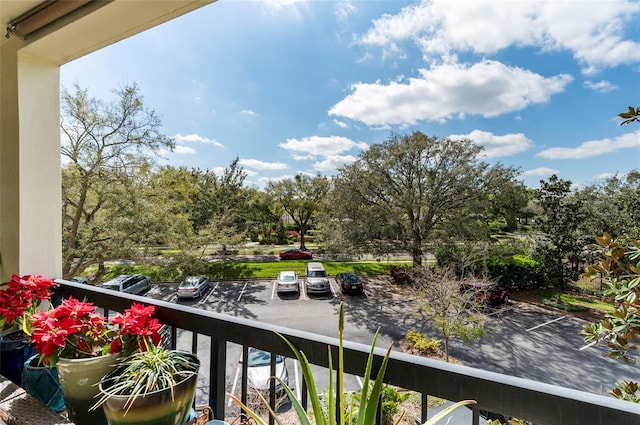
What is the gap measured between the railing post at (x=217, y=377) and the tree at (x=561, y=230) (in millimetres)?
9371

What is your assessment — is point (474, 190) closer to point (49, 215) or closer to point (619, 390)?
point (619, 390)

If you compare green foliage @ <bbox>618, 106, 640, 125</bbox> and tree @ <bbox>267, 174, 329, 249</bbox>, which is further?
tree @ <bbox>267, 174, 329, 249</bbox>

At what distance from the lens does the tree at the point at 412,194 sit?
924 cm

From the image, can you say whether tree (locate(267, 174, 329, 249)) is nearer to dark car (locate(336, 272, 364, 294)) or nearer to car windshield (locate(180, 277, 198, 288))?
dark car (locate(336, 272, 364, 294))

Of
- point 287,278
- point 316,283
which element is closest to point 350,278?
point 316,283

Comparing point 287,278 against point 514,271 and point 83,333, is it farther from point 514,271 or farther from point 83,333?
point 83,333

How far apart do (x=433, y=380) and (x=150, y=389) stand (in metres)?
0.65

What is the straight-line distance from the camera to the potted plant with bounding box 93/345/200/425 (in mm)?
629

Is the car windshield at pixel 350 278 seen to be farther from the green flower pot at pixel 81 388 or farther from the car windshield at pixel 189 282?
the green flower pot at pixel 81 388

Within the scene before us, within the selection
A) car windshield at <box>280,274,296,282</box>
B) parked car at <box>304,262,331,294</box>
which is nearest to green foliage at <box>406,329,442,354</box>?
parked car at <box>304,262,331,294</box>

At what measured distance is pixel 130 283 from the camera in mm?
7566

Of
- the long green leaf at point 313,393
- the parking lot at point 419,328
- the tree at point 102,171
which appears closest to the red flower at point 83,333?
the long green leaf at point 313,393

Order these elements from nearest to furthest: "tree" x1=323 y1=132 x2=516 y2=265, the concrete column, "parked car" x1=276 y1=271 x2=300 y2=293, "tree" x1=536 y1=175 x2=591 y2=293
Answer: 1. the concrete column
2. "tree" x1=536 y1=175 x2=591 y2=293
3. "parked car" x1=276 y1=271 x2=300 y2=293
4. "tree" x1=323 y1=132 x2=516 y2=265

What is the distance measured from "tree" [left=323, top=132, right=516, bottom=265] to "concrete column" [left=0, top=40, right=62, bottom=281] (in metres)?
8.75
